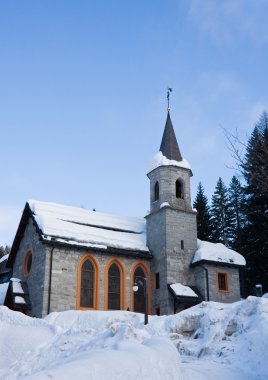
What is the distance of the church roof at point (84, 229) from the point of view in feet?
83.9

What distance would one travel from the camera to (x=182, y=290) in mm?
26359

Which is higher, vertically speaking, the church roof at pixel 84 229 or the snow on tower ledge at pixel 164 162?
the snow on tower ledge at pixel 164 162

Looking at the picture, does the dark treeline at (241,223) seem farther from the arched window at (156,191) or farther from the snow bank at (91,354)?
the snow bank at (91,354)

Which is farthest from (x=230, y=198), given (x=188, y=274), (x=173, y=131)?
Answer: (x=188, y=274)

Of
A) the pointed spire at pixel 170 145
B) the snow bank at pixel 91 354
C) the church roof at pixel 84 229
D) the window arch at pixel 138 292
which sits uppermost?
the pointed spire at pixel 170 145

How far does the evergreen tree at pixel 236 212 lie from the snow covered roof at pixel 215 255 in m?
10.5

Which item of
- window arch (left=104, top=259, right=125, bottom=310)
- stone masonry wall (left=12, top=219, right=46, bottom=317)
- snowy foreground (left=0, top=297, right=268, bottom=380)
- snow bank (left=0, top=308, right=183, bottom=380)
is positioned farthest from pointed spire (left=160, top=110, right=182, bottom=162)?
snow bank (left=0, top=308, right=183, bottom=380)

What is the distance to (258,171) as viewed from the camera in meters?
10.3

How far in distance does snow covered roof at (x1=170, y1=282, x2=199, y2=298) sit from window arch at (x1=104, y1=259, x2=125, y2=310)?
287 cm

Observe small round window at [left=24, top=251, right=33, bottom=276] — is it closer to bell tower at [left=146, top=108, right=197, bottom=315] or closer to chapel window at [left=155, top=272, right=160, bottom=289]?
bell tower at [left=146, top=108, right=197, bottom=315]

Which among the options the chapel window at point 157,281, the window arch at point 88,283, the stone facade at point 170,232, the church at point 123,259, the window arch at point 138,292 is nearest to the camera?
the church at point 123,259

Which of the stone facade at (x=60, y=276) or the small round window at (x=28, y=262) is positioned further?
the small round window at (x=28, y=262)

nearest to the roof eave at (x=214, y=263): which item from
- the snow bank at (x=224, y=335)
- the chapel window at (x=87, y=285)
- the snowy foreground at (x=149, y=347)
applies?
the chapel window at (x=87, y=285)

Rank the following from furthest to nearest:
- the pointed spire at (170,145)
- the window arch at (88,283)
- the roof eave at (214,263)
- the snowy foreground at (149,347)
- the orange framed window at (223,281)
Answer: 1. the pointed spire at (170,145)
2. the orange framed window at (223,281)
3. the roof eave at (214,263)
4. the window arch at (88,283)
5. the snowy foreground at (149,347)
